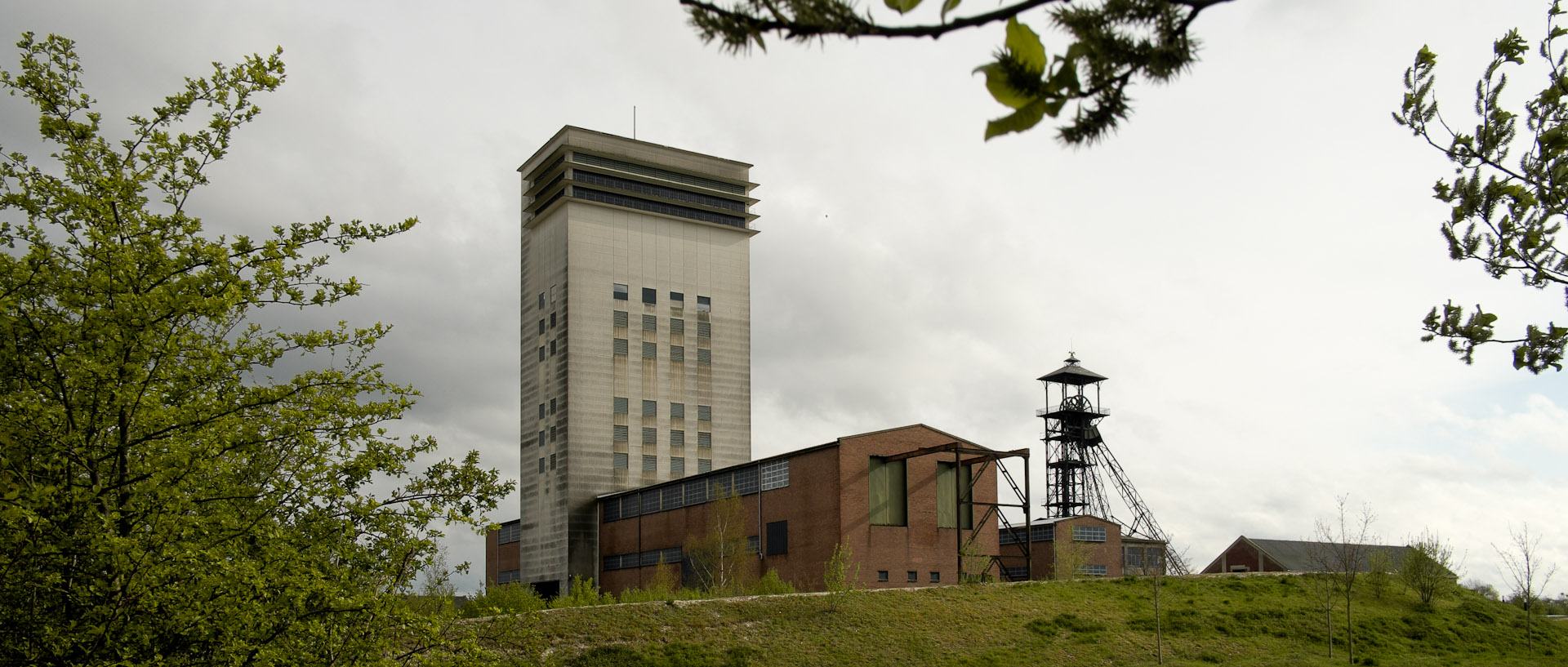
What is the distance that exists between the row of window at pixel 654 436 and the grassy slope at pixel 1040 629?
114 feet

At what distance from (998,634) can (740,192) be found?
5309 centimetres

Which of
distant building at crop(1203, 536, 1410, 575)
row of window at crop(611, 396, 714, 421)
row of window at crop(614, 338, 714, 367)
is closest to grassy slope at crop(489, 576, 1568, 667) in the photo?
distant building at crop(1203, 536, 1410, 575)

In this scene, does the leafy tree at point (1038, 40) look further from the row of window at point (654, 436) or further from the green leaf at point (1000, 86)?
the row of window at point (654, 436)

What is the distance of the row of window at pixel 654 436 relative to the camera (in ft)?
245

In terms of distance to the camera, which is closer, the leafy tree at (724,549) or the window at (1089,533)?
the leafy tree at (724,549)

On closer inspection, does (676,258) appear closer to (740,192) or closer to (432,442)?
(740,192)

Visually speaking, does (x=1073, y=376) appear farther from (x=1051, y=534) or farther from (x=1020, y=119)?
(x=1020, y=119)

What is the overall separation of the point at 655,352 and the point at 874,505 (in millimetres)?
30235

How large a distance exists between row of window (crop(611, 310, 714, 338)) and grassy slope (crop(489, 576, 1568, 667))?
1475 inches

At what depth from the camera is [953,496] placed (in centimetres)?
5338

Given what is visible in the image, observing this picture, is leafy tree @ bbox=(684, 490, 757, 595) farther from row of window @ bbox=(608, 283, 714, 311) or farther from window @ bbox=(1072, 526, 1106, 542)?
row of window @ bbox=(608, 283, 714, 311)

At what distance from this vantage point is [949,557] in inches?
2058

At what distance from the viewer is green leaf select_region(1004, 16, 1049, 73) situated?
3.12 m

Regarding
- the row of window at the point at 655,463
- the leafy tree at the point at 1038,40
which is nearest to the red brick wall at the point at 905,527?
the row of window at the point at 655,463
